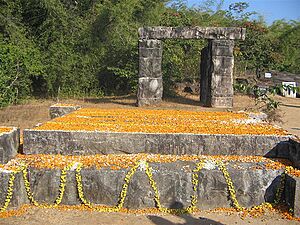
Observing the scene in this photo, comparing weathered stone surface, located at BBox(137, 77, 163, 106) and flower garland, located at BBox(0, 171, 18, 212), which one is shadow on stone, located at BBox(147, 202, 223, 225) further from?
weathered stone surface, located at BBox(137, 77, 163, 106)

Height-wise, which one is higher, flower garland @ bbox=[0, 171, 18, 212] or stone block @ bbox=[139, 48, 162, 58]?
stone block @ bbox=[139, 48, 162, 58]

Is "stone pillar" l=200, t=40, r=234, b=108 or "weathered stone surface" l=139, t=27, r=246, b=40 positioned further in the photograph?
"stone pillar" l=200, t=40, r=234, b=108

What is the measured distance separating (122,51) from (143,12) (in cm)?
294

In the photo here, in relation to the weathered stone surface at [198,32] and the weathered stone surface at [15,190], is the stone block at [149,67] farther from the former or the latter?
the weathered stone surface at [15,190]

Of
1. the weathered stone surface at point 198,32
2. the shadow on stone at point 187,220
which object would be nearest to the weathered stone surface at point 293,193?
the shadow on stone at point 187,220

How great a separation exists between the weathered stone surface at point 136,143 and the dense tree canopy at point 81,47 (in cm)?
944

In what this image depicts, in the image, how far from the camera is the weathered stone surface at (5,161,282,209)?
18.0ft

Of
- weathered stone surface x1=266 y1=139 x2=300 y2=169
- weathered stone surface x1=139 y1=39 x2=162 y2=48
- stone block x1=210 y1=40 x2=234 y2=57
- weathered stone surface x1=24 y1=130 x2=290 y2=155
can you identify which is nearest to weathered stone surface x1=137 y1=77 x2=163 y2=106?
weathered stone surface x1=139 y1=39 x2=162 y2=48

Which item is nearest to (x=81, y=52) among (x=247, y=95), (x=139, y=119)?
(x=247, y=95)

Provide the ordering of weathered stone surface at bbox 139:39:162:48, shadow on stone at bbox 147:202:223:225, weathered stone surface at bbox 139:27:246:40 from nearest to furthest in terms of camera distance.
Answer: shadow on stone at bbox 147:202:223:225 → weathered stone surface at bbox 139:27:246:40 → weathered stone surface at bbox 139:39:162:48

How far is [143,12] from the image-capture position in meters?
18.9

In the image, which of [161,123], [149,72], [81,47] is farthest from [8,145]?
[81,47]

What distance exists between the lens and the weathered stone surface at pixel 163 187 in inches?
216

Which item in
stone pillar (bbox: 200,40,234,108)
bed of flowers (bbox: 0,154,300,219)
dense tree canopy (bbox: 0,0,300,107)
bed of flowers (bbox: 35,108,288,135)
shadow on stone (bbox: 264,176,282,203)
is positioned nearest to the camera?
bed of flowers (bbox: 0,154,300,219)
